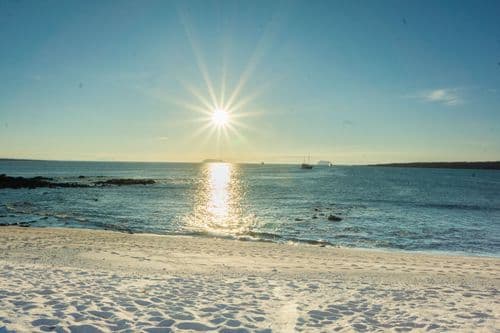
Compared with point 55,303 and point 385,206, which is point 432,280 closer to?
point 55,303

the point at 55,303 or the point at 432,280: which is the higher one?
the point at 55,303

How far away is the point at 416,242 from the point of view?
24016 millimetres

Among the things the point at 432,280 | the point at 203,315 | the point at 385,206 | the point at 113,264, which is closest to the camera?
the point at 203,315

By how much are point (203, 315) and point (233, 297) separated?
5.18 feet

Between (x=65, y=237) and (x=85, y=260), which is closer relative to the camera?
(x=85, y=260)

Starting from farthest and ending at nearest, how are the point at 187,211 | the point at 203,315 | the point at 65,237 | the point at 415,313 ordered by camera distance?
the point at 187,211 → the point at 65,237 → the point at 415,313 → the point at 203,315

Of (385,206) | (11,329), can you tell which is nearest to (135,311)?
(11,329)

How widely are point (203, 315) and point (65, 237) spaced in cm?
1615

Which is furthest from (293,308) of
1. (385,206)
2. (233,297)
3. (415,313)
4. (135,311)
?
(385,206)

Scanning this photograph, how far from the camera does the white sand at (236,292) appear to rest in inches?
281

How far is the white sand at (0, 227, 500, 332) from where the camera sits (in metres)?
7.12

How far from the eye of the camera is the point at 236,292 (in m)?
9.49

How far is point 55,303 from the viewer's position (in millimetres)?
7750

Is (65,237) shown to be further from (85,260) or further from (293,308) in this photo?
(293,308)
